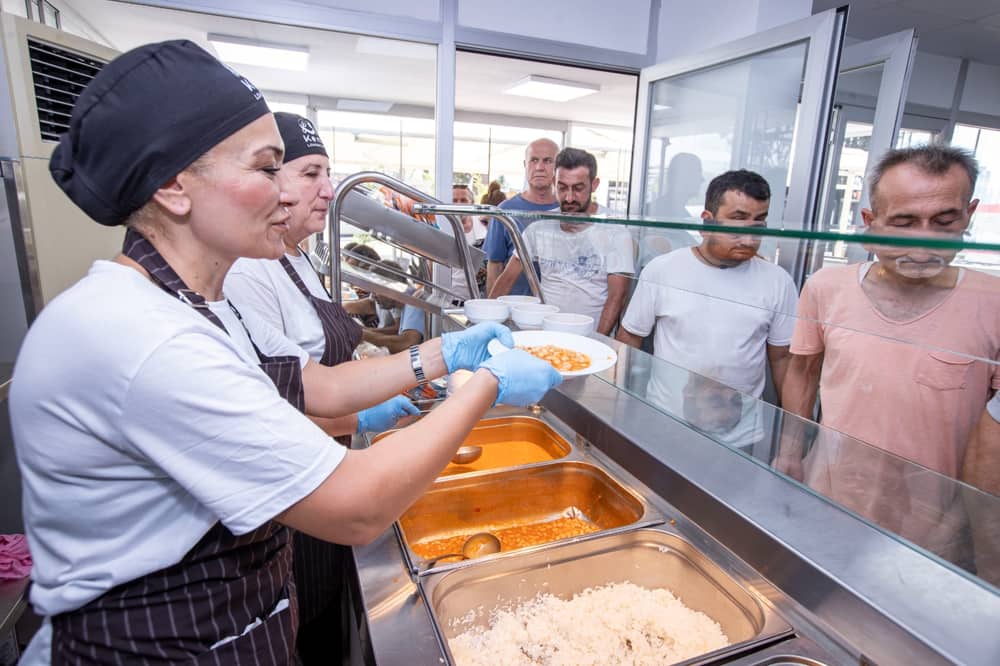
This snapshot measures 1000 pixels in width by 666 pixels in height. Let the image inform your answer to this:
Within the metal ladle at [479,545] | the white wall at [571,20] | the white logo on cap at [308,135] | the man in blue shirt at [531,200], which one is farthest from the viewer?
the white wall at [571,20]

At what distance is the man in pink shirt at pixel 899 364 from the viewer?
39.6 inches

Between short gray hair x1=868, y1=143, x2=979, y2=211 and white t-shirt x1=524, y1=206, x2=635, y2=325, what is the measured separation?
0.77 m

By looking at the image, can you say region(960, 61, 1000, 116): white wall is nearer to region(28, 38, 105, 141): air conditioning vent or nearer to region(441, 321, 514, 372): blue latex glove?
region(441, 321, 514, 372): blue latex glove

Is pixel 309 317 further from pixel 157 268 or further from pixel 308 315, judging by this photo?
pixel 157 268

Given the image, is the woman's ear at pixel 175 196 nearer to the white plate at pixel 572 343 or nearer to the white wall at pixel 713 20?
the white plate at pixel 572 343

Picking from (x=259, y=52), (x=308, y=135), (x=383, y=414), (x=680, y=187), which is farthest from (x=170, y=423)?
(x=259, y=52)

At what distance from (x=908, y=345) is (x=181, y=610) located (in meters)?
1.75

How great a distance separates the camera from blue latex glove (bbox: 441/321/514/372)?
1.33 meters

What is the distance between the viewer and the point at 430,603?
0.96m

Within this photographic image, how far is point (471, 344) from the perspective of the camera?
52.7 inches

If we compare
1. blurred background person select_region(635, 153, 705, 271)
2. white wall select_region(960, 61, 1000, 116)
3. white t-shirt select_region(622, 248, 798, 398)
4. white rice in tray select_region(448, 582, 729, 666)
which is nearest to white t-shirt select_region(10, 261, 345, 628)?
Answer: white rice in tray select_region(448, 582, 729, 666)

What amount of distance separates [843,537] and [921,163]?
1102mm

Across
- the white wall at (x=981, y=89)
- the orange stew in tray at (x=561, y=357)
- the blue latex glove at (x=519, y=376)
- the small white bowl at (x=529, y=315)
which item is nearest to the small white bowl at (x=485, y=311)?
the small white bowl at (x=529, y=315)

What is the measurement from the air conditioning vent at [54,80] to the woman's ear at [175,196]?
96.3 inches
